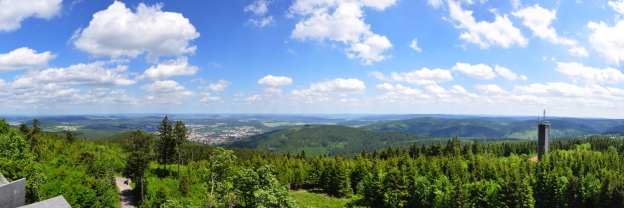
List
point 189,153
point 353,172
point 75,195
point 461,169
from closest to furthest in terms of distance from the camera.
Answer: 1. point 75,195
2. point 461,169
3. point 353,172
4. point 189,153

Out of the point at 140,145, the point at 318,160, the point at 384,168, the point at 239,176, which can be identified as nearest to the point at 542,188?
the point at 384,168

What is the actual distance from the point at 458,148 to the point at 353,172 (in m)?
32.6

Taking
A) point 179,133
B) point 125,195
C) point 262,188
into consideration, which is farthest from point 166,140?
point 262,188

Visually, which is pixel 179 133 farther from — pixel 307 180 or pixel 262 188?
pixel 307 180

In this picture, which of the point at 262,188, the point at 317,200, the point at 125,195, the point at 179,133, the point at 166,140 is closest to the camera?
the point at 262,188

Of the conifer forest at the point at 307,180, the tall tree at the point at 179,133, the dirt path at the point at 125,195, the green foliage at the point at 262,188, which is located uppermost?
the tall tree at the point at 179,133

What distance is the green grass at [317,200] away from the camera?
55344 millimetres

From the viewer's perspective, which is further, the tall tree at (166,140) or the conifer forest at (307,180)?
the tall tree at (166,140)

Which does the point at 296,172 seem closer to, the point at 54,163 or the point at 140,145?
the point at 140,145

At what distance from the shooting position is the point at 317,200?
60.8 meters

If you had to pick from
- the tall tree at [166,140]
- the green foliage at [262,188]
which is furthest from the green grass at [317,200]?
the green foliage at [262,188]

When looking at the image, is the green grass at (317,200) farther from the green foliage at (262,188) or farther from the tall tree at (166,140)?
the green foliage at (262,188)

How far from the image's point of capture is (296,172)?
7212 centimetres

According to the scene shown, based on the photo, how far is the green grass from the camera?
182 ft
